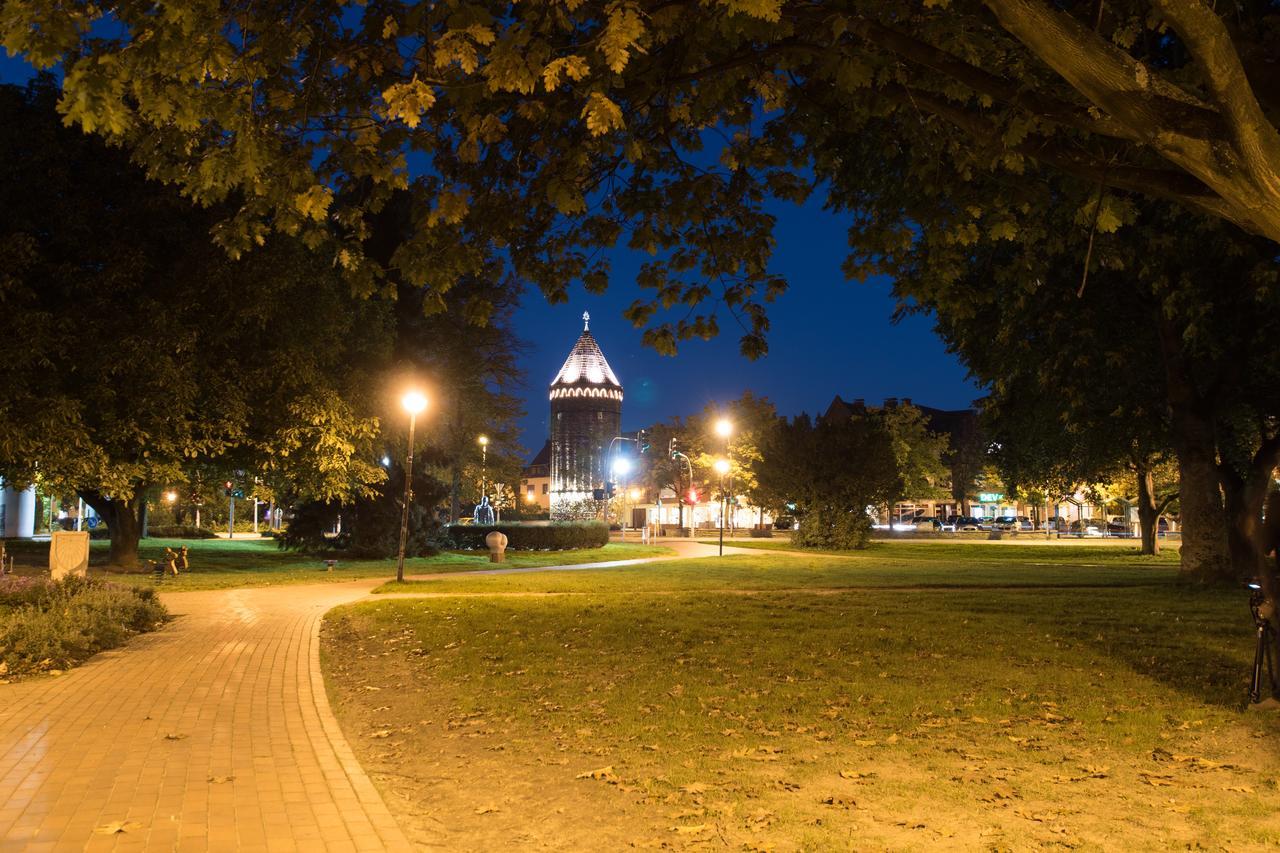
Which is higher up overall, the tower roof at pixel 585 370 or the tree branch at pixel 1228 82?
the tower roof at pixel 585 370

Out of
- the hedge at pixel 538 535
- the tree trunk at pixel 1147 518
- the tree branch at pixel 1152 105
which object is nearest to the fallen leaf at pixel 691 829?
the tree branch at pixel 1152 105

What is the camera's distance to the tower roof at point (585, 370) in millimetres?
103137

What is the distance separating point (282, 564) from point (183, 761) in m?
27.2

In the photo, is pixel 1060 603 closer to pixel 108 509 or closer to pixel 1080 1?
pixel 1080 1

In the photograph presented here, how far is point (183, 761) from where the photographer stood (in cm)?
634

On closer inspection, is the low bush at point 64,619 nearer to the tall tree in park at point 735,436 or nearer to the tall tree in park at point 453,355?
the tall tree in park at point 453,355

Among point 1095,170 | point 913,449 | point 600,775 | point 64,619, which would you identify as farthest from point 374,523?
point 913,449

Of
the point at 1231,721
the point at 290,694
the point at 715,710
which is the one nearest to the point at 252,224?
the point at 290,694

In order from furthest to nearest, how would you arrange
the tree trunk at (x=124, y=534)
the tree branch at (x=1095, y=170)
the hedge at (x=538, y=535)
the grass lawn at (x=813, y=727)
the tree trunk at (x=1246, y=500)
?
the hedge at (x=538, y=535) → the tree trunk at (x=124, y=534) → the tree trunk at (x=1246, y=500) → the tree branch at (x=1095, y=170) → the grass lawn at (x=813, y=727)

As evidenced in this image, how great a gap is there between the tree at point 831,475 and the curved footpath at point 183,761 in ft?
106

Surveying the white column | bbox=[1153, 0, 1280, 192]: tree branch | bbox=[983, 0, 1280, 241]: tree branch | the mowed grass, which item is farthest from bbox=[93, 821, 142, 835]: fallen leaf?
the white column

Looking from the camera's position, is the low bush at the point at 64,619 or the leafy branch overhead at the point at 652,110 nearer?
the leafy branch overhead at the point at 652,110

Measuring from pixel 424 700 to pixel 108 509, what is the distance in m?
24.1

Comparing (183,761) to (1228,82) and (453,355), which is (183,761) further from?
(453,355)
